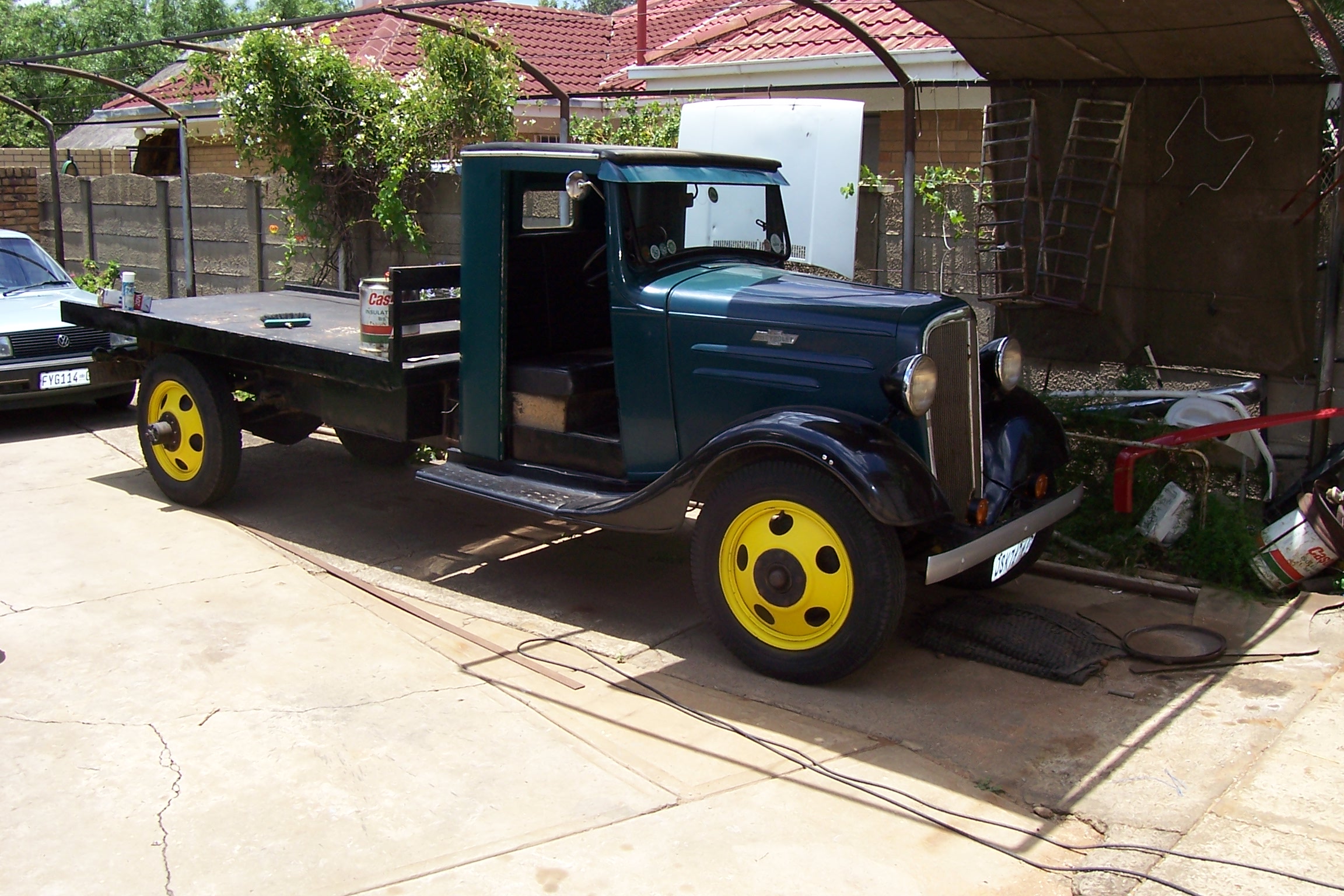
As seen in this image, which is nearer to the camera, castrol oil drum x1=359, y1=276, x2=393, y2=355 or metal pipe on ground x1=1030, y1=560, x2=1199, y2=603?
metal pipe on ground x1=1030, y1=560, x2=1199, y2=603

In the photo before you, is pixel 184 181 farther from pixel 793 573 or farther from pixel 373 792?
pixel 373 792

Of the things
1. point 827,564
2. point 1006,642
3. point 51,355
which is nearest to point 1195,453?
point 1006,642

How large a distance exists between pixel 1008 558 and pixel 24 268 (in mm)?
8916

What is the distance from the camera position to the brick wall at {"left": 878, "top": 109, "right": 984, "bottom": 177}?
11188mm

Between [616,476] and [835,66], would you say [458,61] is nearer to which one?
[835,66]

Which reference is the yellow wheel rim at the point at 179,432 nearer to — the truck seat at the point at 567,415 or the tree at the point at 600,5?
the truck seat at the point at 567,415

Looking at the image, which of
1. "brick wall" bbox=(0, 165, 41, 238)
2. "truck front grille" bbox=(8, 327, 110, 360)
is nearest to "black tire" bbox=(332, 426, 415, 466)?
"truck front grille" bbox=(8, 327, 110, 360)

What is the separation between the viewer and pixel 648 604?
5871 millimetres

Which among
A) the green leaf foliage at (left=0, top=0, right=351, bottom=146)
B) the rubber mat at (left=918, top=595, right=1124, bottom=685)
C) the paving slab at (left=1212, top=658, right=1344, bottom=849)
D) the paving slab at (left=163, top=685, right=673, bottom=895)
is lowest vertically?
the paving slab at (left=163, top=685, right=673, bottom=895)

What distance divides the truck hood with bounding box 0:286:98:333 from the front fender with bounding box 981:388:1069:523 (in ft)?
22.0

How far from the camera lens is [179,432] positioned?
24.0 feet

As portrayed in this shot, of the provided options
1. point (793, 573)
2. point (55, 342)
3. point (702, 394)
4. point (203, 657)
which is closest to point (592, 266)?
point (702, 394)

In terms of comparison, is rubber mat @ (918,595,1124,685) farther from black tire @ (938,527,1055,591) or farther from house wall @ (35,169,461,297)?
house wall @ (35,169,461,297)

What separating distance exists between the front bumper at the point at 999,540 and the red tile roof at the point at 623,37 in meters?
5.71
